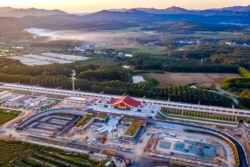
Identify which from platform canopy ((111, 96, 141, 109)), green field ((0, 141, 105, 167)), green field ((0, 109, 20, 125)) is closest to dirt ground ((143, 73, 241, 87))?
platform canopy ((111, 96, 141, 109))

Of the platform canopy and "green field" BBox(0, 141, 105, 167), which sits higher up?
Answer: the platform canopy

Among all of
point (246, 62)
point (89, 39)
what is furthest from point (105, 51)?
point (246, 62)

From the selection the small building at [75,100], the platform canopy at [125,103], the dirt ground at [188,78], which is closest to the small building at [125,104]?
the platform canopy at [125,103]

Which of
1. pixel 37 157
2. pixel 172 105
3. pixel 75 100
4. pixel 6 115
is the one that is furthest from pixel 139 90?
pixel 37 157

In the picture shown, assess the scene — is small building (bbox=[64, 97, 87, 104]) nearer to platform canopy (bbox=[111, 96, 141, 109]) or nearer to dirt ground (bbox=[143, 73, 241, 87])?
platform canopy (bbox=[111, 96, 141, 109])

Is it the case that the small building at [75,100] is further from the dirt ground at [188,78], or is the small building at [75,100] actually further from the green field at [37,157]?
the dirt ground at [188,78]

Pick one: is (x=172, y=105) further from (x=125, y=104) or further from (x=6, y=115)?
(x=6, y=115)
